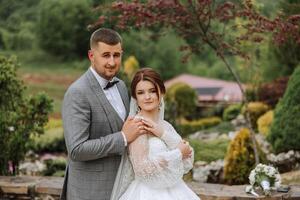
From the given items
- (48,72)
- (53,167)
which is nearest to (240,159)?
(53,167)

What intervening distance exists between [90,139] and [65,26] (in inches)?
1084

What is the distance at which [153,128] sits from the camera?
288 centimetres

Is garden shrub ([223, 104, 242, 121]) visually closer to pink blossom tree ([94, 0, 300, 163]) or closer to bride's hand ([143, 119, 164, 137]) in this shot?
pink blossom tree ([94, 0, 300, 163])

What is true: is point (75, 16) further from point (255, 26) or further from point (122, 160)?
point (122, 160)

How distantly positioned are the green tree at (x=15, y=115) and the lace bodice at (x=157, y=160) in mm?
2904

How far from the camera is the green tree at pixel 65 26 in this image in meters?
29.6

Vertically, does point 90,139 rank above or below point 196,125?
below

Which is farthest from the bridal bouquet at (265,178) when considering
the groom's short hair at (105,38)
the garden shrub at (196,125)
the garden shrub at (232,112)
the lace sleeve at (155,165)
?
the garden shrub at (232,112)

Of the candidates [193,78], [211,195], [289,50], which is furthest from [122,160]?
[193,78]

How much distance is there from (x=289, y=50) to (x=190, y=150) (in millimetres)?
8621

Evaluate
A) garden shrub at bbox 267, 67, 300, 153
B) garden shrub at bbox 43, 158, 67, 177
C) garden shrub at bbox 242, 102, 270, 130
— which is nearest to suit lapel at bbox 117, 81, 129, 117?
garden shrub at bbox 43, 158, 67, 177

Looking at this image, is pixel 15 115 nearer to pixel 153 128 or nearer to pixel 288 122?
pixel 153 128

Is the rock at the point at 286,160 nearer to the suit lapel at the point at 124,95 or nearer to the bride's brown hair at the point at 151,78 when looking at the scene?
the suit lapel at the point at 124,95

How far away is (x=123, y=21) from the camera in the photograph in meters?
5.82
